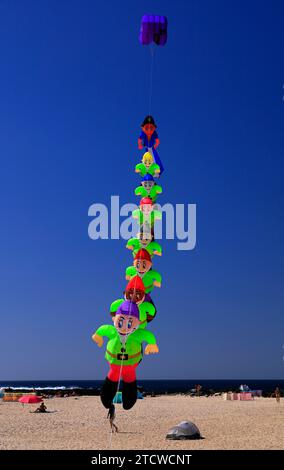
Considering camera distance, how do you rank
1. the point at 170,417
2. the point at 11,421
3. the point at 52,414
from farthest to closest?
the point at 52,414, the point at 170,417, the point at 11,421

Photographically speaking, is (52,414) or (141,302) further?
(52,414)

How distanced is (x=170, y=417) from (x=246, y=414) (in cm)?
461

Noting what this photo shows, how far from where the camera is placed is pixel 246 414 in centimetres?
A: 2977

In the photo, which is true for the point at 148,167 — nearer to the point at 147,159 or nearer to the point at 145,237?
the point at 147,159

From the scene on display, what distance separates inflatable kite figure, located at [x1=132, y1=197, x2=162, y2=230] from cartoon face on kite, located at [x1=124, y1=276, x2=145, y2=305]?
2.47m

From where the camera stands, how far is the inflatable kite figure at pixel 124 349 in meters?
10.8

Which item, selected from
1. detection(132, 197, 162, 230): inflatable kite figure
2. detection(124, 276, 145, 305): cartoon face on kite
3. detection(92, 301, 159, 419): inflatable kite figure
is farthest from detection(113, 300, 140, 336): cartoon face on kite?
detection(132, 197, 162, 230): inflatable kite figure

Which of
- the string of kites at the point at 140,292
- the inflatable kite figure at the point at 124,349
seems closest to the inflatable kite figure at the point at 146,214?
the string of kites at the point at 140,292

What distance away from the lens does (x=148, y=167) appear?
14.5m

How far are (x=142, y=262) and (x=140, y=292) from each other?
1.47m

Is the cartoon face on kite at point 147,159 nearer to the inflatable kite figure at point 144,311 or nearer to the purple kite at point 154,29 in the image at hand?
the purple kite at point 154,29

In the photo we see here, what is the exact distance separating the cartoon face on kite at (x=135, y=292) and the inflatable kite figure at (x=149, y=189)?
3348 millimetres
